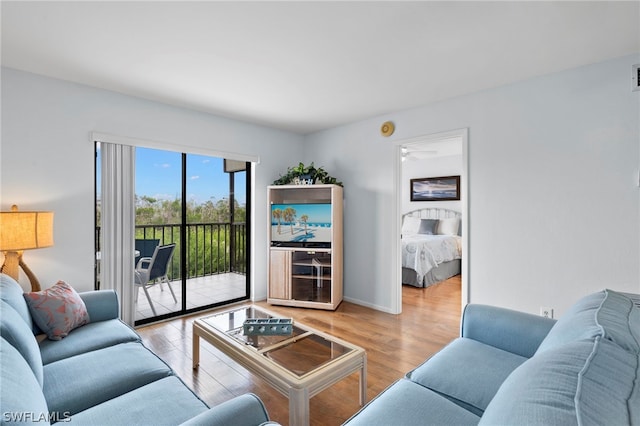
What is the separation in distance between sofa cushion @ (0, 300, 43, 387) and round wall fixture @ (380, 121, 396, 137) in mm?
3576

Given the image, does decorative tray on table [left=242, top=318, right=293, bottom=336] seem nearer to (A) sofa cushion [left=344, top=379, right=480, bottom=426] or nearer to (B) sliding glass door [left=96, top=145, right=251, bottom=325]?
(A) sofa cushion [left=344, top=379, right=480, bottom=426]

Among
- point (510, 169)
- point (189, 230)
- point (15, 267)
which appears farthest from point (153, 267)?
point (510, 169)

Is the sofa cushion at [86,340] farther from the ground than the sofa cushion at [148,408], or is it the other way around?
the sofa cushion at [86,340]

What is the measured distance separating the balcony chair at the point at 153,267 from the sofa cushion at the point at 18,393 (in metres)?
2.46

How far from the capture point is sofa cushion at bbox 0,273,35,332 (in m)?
1.66

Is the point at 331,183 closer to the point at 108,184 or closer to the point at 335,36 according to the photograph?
the point at 335,36

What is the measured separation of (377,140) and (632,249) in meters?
2.59

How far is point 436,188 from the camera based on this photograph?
6695 mm

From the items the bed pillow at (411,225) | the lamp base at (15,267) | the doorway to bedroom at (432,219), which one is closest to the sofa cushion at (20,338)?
the lamp base at (15,267)

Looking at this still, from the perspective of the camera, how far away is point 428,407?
1.26 meters

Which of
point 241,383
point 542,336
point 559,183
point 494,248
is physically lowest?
point 241,383

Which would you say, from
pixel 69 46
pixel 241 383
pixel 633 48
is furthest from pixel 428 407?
pixel 69 46

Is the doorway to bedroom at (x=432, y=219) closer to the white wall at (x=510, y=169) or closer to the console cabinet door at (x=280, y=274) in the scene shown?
the white wall at (x=510, y=169)

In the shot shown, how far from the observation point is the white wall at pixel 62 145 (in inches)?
101
